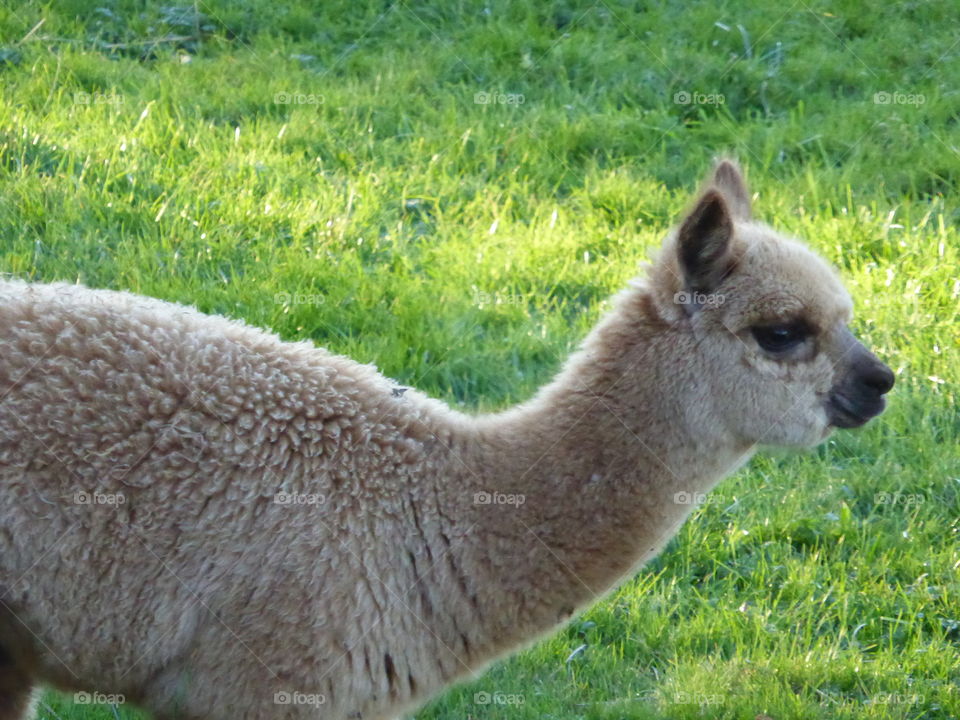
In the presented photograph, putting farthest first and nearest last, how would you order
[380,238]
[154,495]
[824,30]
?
[824,30] < [380,238] < [154,495]

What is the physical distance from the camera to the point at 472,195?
24.0 feet

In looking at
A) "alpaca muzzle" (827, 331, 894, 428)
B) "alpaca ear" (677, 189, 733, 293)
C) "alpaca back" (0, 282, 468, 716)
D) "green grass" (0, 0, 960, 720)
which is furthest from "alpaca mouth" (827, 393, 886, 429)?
"alpaca back" (0, 282, 468, 716)

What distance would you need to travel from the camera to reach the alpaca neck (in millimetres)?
3709

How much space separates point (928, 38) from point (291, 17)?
4.11 m

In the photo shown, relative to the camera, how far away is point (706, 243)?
378 cm

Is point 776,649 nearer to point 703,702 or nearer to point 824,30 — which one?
point 703,702

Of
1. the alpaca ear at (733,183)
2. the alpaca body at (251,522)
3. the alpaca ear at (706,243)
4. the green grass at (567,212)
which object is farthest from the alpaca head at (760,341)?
the green grass at (567,212)

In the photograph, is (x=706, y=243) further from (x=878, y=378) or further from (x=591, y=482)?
(x=591, y=482)

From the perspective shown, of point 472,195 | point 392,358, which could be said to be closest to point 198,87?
point 472,195

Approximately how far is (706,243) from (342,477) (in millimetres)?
1215

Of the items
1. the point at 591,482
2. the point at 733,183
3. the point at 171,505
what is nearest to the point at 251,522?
the point at 171,505

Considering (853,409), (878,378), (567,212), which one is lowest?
(567,212)

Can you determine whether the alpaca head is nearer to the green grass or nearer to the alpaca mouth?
the alpaca mouth

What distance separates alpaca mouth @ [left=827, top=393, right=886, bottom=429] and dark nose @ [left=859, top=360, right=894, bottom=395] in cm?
3
